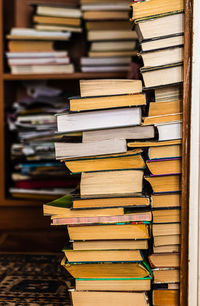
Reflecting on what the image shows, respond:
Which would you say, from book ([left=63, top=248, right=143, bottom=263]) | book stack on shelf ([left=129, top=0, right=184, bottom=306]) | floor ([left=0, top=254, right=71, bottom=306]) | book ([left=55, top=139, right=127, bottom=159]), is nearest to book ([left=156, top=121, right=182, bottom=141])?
book stack on shelf ([left=129, top=0, right=184, bottom=306])

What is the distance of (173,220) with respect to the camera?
1170 millimetres

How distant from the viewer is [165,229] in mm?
1177

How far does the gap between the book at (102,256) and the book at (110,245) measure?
0.03 ft

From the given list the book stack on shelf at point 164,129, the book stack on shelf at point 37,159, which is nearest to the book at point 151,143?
the book stack on shelf at point 164,129

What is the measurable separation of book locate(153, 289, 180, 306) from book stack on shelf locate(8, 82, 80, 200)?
3.00 feet

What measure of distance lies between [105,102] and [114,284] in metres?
0.49

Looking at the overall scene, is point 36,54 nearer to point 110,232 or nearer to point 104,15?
point 104,15

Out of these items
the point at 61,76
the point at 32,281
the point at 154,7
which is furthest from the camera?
the point at 61,76

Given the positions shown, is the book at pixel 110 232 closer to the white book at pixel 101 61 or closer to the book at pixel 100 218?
the book at pixel 100 218

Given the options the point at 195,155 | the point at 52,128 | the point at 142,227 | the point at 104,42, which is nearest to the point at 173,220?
the point at 142,227

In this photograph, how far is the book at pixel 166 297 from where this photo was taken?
1.19m

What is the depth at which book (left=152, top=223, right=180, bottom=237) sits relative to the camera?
117cm

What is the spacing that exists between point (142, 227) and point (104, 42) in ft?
3.78

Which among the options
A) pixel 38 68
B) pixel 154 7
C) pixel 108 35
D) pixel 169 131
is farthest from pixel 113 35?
pixel 169 131
